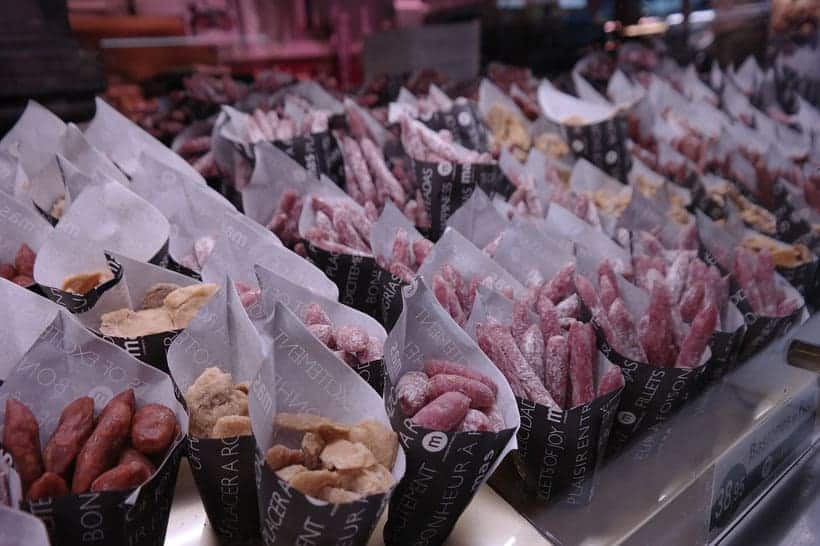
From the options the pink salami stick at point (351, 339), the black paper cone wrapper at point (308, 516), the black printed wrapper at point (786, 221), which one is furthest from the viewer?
the black printed wrapper at point (786, 221)

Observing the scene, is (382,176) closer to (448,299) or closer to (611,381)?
(448,299)

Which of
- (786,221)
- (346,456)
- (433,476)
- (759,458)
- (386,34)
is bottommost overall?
(759,458)

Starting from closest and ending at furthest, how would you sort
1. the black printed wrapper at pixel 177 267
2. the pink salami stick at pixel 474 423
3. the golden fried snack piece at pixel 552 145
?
the pink salami stick at pixel 474 423 < the black printed wrapper at pixel 177 267 < the golden fried snack piece at pixel 552 145

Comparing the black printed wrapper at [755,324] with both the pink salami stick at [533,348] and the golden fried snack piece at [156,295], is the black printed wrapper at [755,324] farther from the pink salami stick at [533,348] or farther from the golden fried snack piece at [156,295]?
the golden fried snack piece at [156,295]

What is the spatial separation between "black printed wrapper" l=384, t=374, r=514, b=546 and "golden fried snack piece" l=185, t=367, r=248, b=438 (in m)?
0.32

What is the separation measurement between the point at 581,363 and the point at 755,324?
29.1 inches

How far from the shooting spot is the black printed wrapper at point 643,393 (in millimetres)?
1588

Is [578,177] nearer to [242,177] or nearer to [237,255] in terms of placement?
[242,177]

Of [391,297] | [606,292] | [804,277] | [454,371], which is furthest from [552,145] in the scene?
[454,371]

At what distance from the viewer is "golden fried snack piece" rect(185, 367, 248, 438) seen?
1317mm

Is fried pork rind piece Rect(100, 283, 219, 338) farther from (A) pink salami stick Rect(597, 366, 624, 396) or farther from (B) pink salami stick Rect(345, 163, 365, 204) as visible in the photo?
(B) pink salami stick Rect(345, 163, 365, 204)

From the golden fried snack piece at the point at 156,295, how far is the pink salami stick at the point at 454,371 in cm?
80

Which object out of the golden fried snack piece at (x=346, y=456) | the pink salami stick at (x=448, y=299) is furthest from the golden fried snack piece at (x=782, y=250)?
the golden fried snack piece at (x=346, y=456)

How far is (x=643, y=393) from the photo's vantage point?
1617 millimetres
